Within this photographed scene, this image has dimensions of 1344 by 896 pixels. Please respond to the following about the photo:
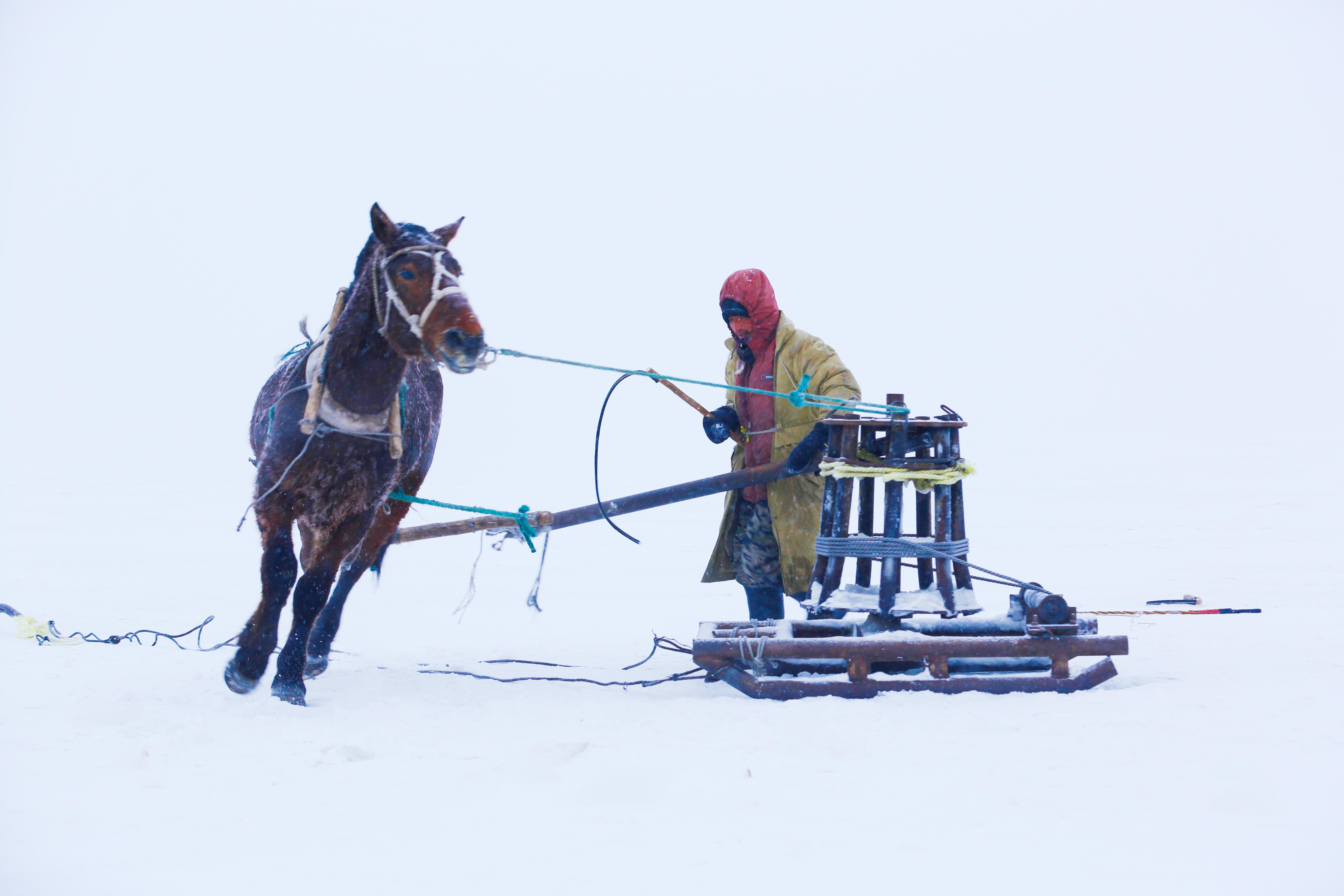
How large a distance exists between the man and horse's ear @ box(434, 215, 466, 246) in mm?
1429

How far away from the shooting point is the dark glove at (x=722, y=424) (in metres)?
5.02

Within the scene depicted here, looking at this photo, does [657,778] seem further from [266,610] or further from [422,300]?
[266,610]

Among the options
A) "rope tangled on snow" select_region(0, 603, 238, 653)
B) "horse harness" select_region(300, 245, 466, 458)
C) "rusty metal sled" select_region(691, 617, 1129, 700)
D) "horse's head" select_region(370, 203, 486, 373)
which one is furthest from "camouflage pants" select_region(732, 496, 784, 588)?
"rope tangled on snow" select_region(0, 603, 238, 653)

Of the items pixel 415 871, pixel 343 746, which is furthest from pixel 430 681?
pixel 415 871

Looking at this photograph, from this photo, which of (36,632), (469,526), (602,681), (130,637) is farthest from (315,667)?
(36,632)

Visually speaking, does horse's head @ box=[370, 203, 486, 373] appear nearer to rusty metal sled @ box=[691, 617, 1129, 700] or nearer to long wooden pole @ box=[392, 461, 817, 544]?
long wooden pole @ box=[392, 461, 817, 544]

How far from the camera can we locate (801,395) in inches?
175

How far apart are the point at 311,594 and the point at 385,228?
5.14 ft

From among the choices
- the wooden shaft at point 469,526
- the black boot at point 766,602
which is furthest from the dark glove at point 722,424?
the wooden shaft at point 469,526

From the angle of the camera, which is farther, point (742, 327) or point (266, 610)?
point (742, 327)

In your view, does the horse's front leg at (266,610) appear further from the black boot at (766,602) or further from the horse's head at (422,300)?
the black boot at (766,602)

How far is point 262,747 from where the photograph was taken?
3.20 metres

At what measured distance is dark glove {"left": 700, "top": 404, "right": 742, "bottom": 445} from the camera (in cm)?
502

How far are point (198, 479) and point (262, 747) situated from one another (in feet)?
53.9
